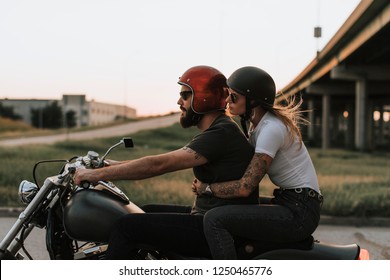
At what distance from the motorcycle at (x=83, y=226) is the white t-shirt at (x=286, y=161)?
1.02 ft

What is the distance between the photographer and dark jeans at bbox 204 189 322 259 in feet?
9.04

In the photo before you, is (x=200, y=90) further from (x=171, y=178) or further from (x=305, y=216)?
(x=171, y=178)

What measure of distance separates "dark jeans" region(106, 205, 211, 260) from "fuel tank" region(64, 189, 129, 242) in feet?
0.27

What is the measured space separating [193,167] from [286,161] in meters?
0.50

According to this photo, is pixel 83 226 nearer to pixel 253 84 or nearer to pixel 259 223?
pixel 259 223

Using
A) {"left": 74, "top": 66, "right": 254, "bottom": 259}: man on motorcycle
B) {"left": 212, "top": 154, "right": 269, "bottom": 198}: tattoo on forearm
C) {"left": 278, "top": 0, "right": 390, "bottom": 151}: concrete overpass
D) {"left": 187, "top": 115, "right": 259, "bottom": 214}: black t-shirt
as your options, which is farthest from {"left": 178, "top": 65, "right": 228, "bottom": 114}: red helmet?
{"left": 278, "top": 0, "right": 390, "bottom": 151}: concrete overpass

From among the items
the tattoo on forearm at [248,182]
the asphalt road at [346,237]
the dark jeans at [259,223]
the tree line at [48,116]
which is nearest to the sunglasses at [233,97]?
the tattoo on forearm at [248,182]

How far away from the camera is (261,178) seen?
9.32 ft

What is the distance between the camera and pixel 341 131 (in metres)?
93.9

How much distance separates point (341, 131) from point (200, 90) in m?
94.1

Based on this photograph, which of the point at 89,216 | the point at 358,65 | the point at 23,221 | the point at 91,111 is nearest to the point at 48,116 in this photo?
the point at 91,111

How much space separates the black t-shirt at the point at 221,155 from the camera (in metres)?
2.85
